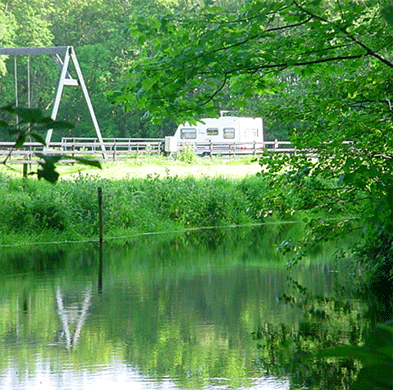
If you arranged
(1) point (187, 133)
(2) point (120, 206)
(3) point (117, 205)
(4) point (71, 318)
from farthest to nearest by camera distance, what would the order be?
(1) point (187, 133), (2) point (120, 206), (3) point (117, 205), (4) point (71, 318)

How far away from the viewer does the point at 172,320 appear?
39.0ft

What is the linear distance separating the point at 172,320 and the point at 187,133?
129 ft

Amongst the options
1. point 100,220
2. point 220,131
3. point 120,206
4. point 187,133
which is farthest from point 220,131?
point 100,220

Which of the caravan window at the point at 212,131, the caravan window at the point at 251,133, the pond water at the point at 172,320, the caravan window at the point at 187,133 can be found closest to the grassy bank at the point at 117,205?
the pond water at the point at 172,320

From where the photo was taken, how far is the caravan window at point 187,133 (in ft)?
166

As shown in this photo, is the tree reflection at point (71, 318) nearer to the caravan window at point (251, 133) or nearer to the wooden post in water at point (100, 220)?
the wooden post in water at point (100, 220)

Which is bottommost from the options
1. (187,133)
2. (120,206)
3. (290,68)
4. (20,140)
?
(120,206)

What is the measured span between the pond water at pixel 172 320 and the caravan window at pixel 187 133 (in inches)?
1195

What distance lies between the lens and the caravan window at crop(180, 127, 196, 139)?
50.6 metres

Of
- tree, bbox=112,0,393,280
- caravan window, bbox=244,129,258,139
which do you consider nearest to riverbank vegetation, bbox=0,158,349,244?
tree, bbox=112,0,393,280

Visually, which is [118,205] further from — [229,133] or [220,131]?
[229,133]

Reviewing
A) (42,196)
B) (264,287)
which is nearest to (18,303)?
(264,287)

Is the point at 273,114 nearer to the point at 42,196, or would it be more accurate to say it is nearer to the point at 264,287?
the point at 264,287

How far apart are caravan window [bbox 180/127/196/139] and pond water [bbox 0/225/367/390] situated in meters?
30.3
